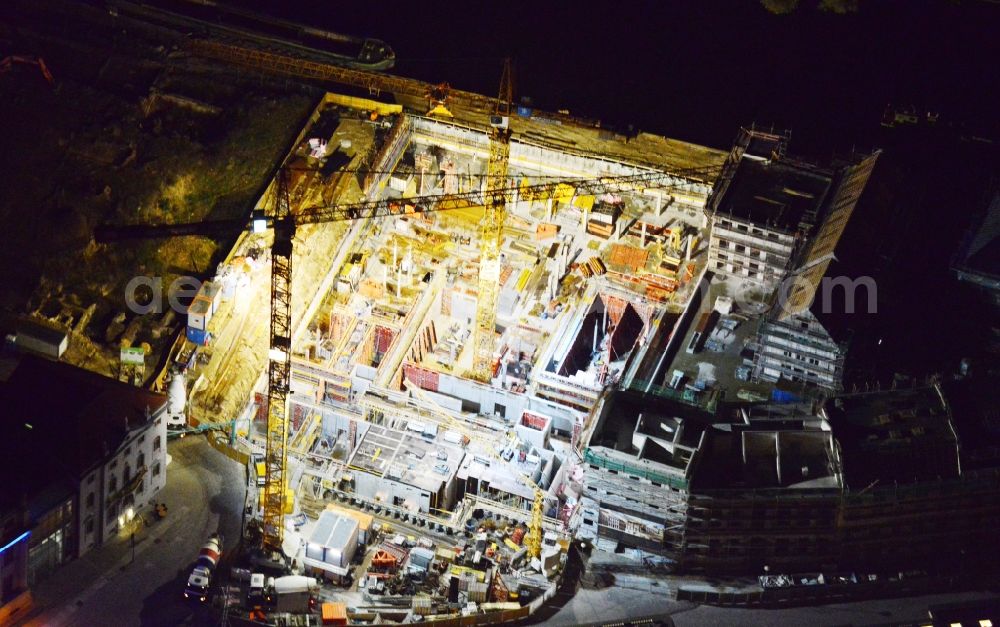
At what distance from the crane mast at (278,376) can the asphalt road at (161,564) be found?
4116 mm

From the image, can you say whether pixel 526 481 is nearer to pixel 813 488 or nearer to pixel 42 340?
pixel 813 488

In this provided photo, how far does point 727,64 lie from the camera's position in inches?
7500

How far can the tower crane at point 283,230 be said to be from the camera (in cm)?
12900

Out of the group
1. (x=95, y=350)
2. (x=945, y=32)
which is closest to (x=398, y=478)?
(x=95, y=350)

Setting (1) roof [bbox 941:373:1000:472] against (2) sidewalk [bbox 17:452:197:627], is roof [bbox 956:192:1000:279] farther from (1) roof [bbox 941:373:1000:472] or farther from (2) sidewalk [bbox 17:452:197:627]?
(2) sidewalk [bbox 17:452:197:627]

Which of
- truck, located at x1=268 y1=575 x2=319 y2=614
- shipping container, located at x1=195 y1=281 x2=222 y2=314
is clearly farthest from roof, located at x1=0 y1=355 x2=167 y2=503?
shipping container, located at x1=195 y1=281 x2=222 y2=314

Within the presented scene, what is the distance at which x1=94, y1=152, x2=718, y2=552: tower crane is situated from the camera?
129000mm

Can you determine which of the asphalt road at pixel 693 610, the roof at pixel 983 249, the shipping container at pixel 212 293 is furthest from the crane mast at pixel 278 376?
the roof at pixel 983 249

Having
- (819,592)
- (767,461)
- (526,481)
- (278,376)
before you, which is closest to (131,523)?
(278,376)

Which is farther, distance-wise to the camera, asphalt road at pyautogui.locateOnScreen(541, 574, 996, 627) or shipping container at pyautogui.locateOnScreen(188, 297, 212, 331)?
shipping container at pyautogui.locateOnScreen(188, 297, 212, 331)

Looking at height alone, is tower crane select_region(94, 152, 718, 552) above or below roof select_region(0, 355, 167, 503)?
above

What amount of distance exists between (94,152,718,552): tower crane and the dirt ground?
1.78 m

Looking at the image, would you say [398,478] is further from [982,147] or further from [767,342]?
[982,147]

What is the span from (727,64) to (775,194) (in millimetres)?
42818
